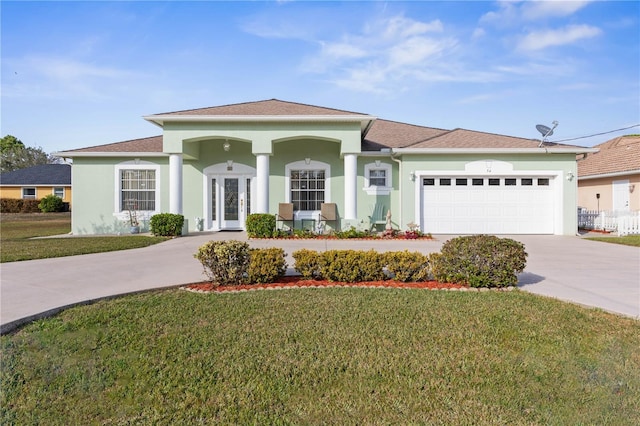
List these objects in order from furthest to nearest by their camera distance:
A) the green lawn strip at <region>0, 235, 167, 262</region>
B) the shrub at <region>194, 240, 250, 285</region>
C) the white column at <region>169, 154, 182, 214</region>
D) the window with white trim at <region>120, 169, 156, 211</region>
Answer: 1. the window with white trim at <region>120, 169, 156, 211</region>
2. the white column at <region>169, 154, 182, 214</region>
3. the green lawn strip at <region>0, 235, 167, 262</region>
4. the shrub at <region>194, 240, 250, 285</region>

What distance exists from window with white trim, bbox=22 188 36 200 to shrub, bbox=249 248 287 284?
→ 38311 millimetres

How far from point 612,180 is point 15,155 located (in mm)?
75727

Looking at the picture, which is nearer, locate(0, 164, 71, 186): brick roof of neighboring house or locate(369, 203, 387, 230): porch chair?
locate(369, 203, 387, 230): porch chair

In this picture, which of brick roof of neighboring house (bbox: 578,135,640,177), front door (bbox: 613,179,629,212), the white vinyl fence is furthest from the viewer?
brick roof of neighboring house (bbox: 578,135,640,177)

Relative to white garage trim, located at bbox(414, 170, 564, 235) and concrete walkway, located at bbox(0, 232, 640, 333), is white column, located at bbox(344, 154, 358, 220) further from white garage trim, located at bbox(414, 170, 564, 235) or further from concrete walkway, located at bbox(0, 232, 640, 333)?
concrete walkway, located at bbox(0, 232, 640, 333)

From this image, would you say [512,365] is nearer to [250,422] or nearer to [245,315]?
[250,422]

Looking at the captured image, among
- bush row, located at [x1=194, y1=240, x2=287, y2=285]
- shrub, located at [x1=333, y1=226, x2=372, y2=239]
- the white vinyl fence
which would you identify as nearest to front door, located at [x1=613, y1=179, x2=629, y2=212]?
the white vinyl fence

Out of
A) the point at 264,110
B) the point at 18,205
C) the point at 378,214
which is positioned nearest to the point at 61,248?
the point at 264,110

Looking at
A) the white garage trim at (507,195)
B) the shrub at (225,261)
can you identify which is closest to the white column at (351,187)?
the white garage trim at (507,195)

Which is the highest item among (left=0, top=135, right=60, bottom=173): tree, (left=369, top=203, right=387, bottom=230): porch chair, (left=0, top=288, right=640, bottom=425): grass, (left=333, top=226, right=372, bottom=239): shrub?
(left=0, top=135, right=60, bottom=173): tree

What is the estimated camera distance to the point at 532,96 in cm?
1767

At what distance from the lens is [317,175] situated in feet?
52.5

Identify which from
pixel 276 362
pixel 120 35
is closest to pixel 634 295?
pixel 276 362

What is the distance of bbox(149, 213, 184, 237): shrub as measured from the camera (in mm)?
13719
